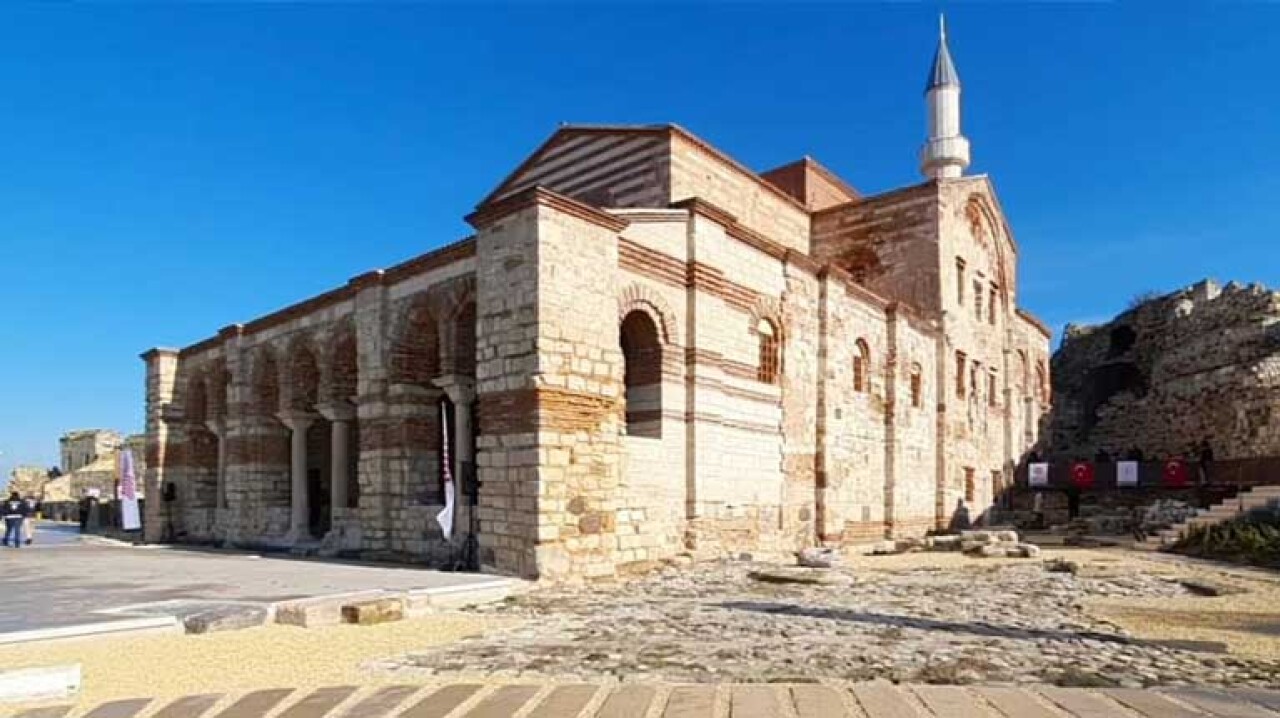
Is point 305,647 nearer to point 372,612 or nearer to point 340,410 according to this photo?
point 372,612

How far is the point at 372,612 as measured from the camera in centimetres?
866

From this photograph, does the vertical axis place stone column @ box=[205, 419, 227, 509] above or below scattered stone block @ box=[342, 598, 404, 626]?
above

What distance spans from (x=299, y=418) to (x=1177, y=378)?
94.7ft

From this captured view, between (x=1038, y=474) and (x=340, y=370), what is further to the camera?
(x=1038, y=474)

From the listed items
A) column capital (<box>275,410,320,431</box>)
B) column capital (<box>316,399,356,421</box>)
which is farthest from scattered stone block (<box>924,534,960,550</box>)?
column capital (<box>275,410,320,431</box>)

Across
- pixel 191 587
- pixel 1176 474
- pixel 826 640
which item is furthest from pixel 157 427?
pixel 1176 474

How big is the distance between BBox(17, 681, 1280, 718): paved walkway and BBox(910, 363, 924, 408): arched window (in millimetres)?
17091

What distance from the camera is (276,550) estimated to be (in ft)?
61.0

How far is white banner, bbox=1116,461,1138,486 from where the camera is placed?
25.6 meters

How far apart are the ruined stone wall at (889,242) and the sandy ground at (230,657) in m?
18.1

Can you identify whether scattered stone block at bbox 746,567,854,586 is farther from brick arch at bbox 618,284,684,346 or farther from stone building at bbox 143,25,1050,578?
brick arch at bbox 618,284,684,346

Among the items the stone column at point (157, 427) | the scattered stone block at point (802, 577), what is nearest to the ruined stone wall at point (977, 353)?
the scattered stone block at point (802, 577)

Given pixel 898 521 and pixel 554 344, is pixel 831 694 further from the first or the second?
pixel 898 521

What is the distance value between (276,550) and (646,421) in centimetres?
994
